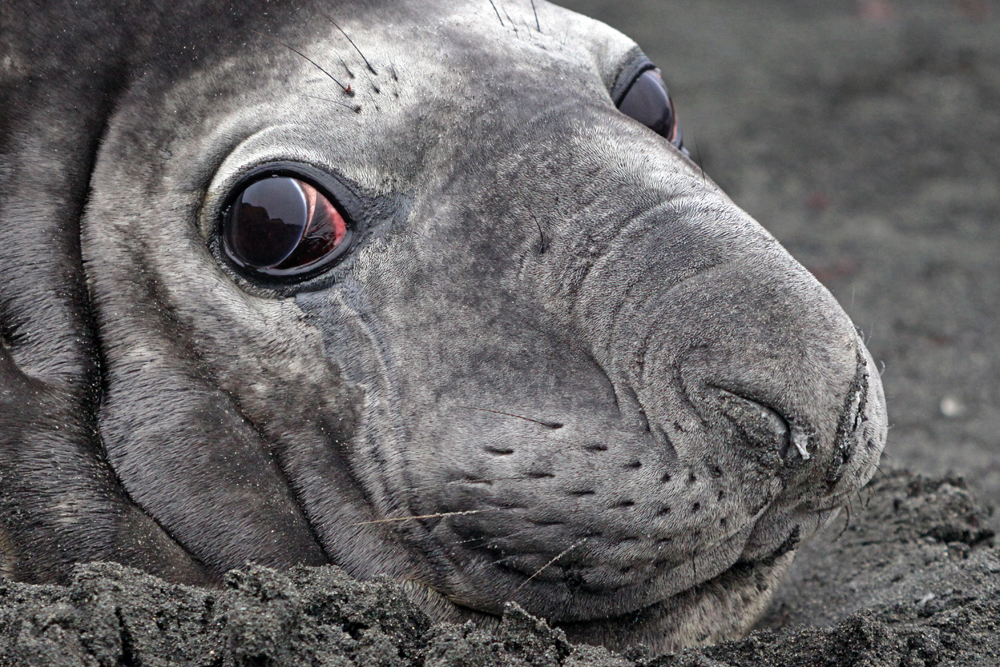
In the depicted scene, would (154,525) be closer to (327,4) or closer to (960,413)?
(327,4)

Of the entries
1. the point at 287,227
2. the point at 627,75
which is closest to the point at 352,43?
the point at 287,227

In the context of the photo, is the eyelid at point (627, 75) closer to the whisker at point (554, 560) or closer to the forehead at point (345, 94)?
the forehead at point (345, 94)

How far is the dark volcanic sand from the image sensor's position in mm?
2762

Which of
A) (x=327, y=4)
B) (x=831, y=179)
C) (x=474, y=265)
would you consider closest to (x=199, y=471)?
(x=474, y=265)

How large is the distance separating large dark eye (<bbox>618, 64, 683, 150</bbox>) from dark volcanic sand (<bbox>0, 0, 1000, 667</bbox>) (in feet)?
5.05

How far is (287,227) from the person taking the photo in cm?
321

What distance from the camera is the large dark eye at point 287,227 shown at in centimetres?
321

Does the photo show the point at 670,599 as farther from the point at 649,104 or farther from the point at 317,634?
the point at 649,104

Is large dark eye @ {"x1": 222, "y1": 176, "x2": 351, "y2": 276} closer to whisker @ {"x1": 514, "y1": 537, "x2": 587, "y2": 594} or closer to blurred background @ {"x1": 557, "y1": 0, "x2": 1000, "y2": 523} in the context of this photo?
whisker @ {"x1": 514, "y1": 537, "x2": 587, "y2": 594}

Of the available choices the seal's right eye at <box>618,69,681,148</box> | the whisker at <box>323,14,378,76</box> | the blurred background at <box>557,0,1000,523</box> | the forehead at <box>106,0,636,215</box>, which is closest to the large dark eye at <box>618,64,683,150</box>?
the seal's right eye at <box>618,69,681,148</box>

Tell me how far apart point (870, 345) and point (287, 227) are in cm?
453

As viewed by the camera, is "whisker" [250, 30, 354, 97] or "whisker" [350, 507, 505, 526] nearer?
"whisker" [350, 507, 505, 526]

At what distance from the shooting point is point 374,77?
3342mm

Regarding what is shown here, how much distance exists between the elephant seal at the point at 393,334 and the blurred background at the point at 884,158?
2705 millimetres
